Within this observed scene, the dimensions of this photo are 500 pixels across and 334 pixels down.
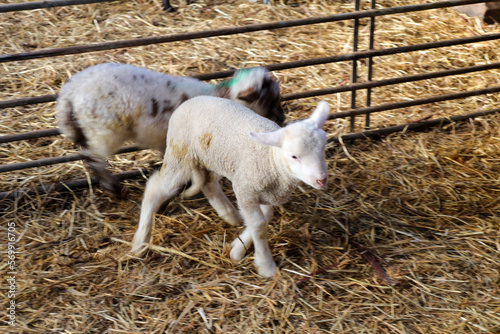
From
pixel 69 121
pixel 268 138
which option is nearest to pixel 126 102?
pixel 69 121

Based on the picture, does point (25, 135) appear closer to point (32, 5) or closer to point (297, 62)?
point (32, 5)

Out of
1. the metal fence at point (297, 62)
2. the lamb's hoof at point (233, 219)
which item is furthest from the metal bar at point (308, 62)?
the lamb's hoof at point (233, 219)

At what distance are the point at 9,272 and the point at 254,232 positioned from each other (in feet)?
4.95

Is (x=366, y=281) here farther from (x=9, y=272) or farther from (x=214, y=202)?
(x=9, y=272)

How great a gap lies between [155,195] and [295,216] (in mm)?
979

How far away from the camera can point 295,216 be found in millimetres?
3773

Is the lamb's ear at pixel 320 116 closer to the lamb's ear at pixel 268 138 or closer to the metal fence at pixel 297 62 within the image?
the lamb's ear at pixel 268 138

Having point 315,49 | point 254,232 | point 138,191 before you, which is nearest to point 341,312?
point 254,232

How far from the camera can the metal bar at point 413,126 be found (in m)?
4.64

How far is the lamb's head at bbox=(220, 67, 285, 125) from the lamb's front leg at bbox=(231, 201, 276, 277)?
0.76m

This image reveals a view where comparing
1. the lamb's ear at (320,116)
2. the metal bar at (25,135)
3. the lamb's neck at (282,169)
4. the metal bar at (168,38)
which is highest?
the metal bar at (168,38)

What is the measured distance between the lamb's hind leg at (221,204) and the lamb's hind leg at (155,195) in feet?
0.85

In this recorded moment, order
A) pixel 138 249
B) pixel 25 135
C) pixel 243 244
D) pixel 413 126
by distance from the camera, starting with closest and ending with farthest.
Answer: pixel 243 244 < pixel 138 249 < pixel 25 135 < pixel 413 126

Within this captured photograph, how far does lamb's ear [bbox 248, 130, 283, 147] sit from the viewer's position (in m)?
2.73
